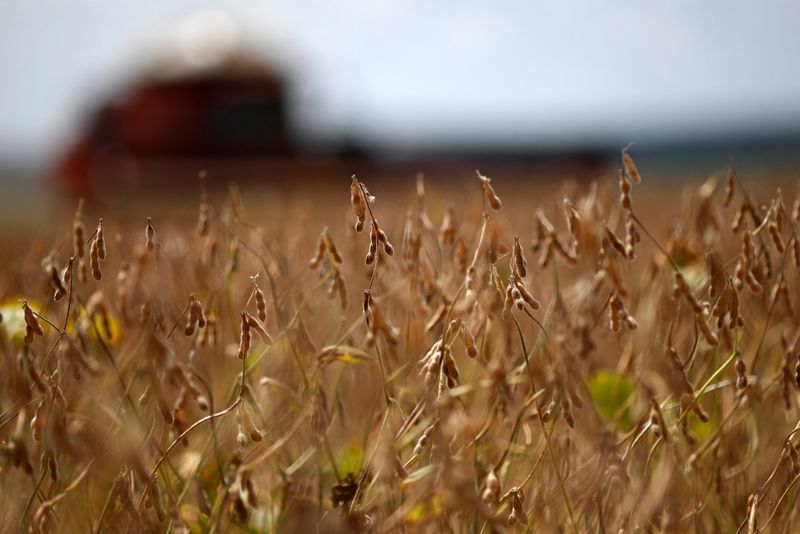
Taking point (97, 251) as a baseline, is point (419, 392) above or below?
below

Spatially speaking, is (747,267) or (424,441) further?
(747,267)

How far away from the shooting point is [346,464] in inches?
43.4

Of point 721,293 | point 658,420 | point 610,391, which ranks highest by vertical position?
point 721,293

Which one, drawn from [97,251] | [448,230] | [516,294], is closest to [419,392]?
[448,230]

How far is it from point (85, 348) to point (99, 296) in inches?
1.9

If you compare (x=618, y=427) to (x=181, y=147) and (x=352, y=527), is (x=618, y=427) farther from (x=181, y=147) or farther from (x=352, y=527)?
(x=181, y=147)

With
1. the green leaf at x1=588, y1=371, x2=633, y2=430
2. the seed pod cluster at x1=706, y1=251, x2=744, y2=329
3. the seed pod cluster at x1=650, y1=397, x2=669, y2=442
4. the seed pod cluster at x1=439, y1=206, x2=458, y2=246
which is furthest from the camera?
the green leaf at x1=588, y1=371, x2=633, y2=430

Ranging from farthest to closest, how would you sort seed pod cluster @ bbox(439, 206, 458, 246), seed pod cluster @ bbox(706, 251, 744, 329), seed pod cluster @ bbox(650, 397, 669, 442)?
seed pod cluster @ bbox(439, 206, 458, 246) → seed pod cluster @ bbox(706, 251, 744, 329) → seed pod cluster @ bbox(650, 397, 669, 442)

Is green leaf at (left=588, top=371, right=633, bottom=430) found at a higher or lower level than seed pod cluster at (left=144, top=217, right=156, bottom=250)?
lower

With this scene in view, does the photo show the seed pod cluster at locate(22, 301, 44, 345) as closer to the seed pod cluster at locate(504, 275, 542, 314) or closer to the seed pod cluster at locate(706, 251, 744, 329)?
the seed pod cluster at locate(504, 275, 542, 314)

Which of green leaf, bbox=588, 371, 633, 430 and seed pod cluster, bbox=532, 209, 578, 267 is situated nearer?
seed pod cluster, bbox=532, 209, 578, 267

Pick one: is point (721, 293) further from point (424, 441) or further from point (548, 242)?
point (424, 441)

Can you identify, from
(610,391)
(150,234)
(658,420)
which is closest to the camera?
(658,420)

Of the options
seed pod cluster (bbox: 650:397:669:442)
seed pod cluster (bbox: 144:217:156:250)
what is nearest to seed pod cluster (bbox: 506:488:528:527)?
seed pod cluster (bbox: 650:397:669:442)
